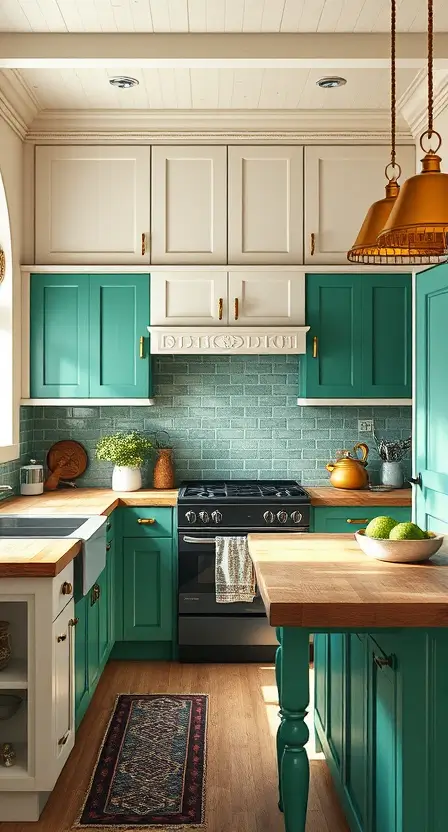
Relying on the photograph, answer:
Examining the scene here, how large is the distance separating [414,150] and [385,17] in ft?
4.75

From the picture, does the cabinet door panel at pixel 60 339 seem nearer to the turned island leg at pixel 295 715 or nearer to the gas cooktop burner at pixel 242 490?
the gas cooktop burner at pixel 242 490

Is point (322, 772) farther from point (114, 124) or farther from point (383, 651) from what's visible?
point (114, 124)

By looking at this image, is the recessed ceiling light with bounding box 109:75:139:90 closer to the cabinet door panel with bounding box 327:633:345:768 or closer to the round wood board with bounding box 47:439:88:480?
the round wood board with bounding box 47:439:88:480

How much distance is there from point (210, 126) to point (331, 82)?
33.2 inches

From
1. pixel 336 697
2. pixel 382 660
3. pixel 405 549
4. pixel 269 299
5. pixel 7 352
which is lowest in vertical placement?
pixel 336 697

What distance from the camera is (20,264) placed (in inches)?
189

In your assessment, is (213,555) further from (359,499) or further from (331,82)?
(331,82)

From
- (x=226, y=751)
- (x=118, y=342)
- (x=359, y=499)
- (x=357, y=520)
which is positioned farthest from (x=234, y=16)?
(x=226, y=751)

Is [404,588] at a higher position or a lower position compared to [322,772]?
higher

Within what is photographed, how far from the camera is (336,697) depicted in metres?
3.02

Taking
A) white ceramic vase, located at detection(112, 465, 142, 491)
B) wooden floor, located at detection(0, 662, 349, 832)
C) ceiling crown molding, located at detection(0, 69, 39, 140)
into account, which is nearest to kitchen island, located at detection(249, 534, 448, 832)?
wooden floor, located at detection(0, 662, 349, 832)

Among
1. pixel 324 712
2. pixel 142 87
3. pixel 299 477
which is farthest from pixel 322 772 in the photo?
pixel 142 87

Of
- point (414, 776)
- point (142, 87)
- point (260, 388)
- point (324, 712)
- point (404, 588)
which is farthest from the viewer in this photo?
point (260, 388)

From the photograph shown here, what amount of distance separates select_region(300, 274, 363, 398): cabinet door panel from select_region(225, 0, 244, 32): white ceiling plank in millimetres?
1639
